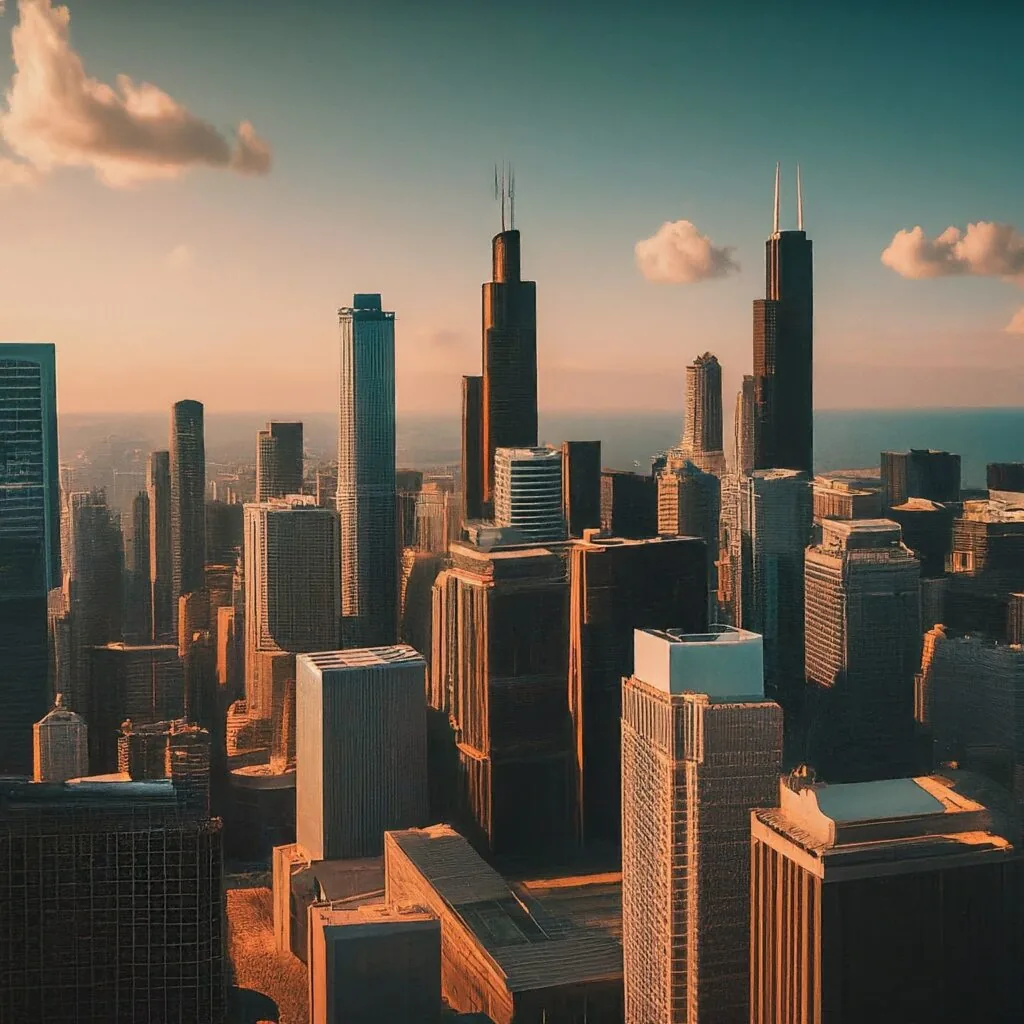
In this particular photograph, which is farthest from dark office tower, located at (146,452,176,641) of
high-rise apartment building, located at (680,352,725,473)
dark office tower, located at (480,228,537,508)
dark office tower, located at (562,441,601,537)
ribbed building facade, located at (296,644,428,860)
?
high-rise apartment building, located at (680,352,725,473)

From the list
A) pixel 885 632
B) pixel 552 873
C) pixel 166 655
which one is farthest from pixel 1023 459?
pixel 166 655

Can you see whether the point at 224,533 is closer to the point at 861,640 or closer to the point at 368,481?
the point at 368,481

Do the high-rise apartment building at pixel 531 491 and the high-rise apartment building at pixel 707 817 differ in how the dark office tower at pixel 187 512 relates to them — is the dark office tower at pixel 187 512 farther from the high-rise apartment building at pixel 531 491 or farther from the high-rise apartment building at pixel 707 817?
the high-rise apartment building at pixel 707 817

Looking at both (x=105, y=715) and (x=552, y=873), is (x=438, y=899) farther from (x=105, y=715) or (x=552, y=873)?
(x=105, y=715)

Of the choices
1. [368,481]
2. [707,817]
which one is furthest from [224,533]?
[707,817]

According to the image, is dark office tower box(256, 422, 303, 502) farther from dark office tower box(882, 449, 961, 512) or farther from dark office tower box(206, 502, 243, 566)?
dark office tower box(882, 449, 961, 512)

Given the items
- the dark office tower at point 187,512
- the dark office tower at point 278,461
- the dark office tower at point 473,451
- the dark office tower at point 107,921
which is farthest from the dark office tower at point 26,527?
the dark office tower at point 107,921

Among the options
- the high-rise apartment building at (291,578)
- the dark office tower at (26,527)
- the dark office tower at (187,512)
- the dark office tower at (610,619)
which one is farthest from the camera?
the high-rise apartment building at (291,578)
